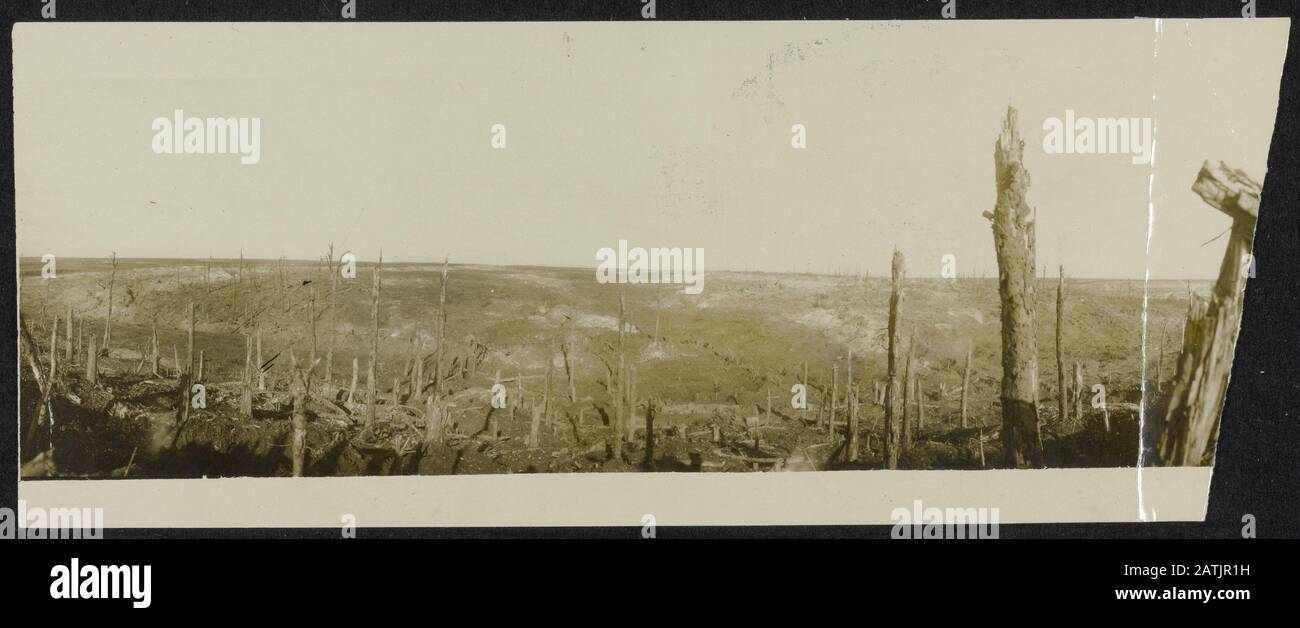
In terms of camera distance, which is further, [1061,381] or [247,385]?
[1061,381]

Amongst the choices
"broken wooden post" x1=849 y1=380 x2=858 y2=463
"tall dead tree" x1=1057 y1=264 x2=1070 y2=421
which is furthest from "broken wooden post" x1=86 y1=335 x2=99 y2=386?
"tall dead tree" x1=1057 y1=264 x2=1070 y2=421

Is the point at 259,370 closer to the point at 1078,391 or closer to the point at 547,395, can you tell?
the point at 547,395

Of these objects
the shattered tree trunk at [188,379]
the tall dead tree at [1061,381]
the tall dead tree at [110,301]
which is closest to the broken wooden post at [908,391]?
the tall dead tree at [1061,381]

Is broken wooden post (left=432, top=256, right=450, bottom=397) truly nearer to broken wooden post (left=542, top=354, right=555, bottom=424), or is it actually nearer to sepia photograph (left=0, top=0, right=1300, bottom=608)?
sepia photograph (left=0, top=0, right=1300, bottom=608)

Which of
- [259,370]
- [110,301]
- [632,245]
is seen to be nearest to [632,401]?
[632,245]
